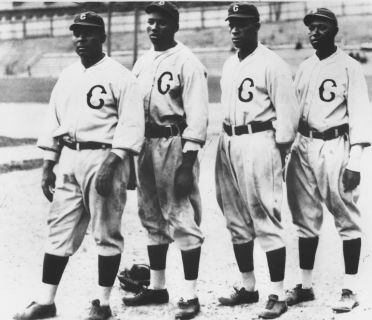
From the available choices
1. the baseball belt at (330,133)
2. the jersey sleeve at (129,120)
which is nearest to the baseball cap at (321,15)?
the baseball belt at (330,133)

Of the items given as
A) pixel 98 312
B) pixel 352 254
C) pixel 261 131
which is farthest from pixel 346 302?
pixel 98 312

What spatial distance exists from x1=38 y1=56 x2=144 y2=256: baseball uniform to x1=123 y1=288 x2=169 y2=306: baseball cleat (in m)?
0.45

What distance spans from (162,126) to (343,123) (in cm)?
110

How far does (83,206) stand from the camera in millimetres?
3637

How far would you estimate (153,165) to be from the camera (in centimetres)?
376

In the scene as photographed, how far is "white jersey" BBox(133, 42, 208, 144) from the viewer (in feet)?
12.0

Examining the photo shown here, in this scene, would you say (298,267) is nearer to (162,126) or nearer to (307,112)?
(307,112)

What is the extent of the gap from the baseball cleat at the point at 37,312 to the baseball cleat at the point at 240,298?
103 centimetres

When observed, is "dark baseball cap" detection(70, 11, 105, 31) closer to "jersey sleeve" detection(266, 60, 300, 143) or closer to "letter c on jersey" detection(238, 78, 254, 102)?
"letter c on jersey" detection(238, 78, 254, 102)

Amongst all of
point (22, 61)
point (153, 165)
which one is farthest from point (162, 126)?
point (22, 61)

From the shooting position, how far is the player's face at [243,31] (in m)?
3.72

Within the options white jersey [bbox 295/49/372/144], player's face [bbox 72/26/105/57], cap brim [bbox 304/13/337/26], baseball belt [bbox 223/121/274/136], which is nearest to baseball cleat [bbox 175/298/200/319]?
baseball belt [bbox 223/121/274/136]

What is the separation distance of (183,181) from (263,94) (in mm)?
706

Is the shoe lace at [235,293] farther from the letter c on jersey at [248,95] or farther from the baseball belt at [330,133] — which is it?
the letter c on jersey at [248,95]
